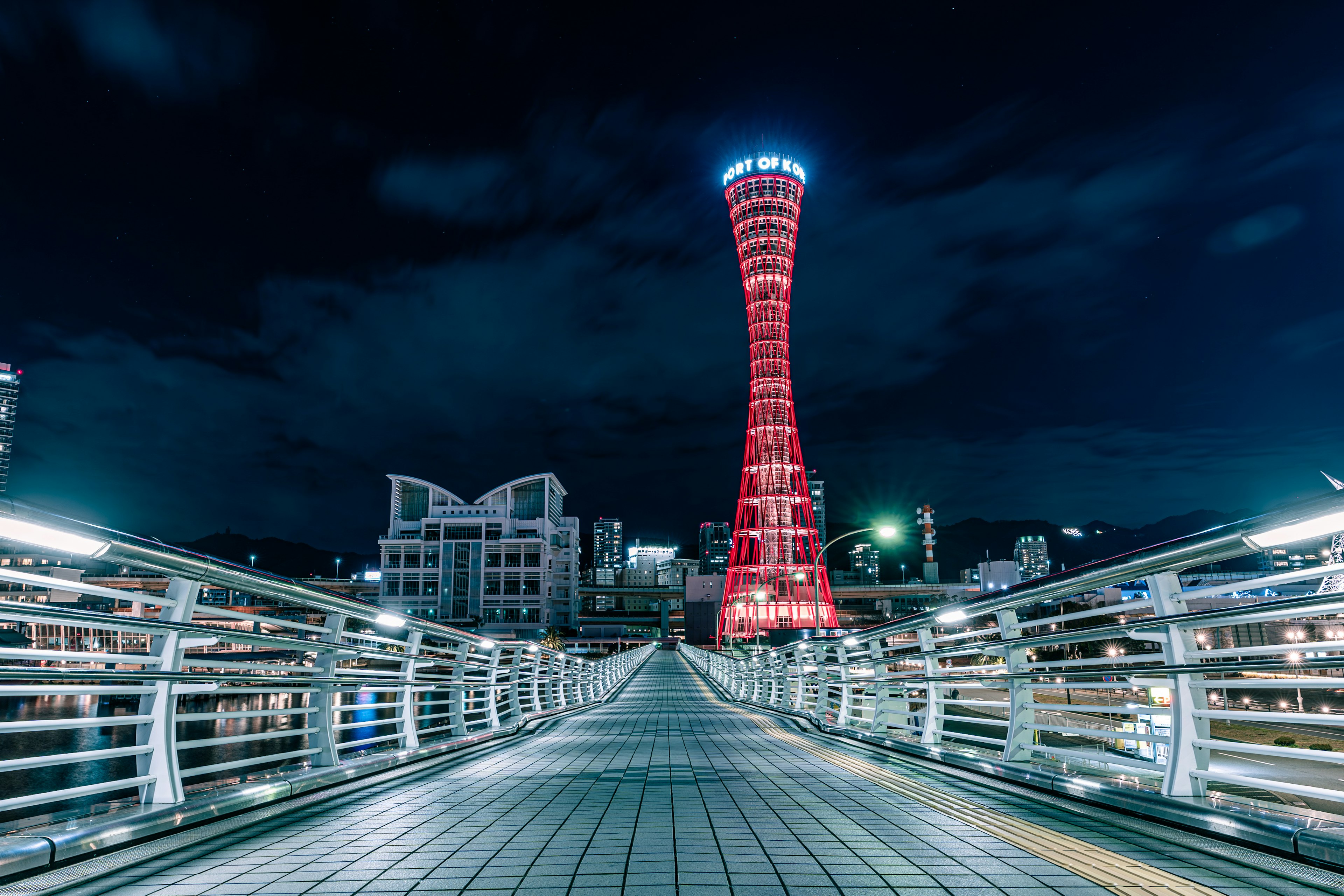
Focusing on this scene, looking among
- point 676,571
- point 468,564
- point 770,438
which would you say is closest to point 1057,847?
point 770,438

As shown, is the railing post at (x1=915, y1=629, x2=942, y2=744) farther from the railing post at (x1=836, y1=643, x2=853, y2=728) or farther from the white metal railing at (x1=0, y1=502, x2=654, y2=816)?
the white metal railing at (x1=0, y1=502, x2=654, y2=816)

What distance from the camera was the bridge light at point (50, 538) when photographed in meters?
3.43

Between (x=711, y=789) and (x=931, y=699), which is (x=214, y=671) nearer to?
(x=711, y=789)

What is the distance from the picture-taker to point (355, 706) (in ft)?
17.2

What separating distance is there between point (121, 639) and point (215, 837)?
91.0 m

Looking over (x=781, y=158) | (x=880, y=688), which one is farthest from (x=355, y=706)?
(x=781, y=158)

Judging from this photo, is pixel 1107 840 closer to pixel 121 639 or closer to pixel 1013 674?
pixel 1013 674

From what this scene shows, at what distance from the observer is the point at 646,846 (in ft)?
13.5

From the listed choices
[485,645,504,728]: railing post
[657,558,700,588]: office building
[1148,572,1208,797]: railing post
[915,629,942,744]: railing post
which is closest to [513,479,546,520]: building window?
[657,558,700,588]: office building

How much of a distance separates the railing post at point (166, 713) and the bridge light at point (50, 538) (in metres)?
0.60

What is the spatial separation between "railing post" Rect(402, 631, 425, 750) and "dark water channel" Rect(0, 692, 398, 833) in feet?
3.34

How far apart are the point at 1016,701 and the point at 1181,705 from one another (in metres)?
1.67

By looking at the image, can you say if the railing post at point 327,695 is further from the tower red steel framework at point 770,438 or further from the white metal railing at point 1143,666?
the tower red steel framework at point 770,438

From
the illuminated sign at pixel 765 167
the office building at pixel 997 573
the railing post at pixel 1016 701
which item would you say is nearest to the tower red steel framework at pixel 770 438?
the illuminated sign at pixel 765 167
